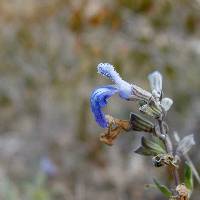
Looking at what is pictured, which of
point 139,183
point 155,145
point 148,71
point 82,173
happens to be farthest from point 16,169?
point 155,145

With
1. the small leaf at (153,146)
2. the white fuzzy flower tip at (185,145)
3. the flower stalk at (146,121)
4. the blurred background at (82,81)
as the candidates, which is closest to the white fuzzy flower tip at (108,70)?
the flower stalk at (146,121)

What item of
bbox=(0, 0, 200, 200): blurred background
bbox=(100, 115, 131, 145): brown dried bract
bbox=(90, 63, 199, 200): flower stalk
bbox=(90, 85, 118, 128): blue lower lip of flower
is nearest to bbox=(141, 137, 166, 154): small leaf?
bbox=(90, 63, 199, 200): flower stalk

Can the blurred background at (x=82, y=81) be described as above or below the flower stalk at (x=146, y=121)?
above

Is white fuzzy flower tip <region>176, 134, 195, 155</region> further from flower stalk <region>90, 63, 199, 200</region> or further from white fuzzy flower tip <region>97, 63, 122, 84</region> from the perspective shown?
white fuzzy flower tip <region>97, 63, 122, 84</region>

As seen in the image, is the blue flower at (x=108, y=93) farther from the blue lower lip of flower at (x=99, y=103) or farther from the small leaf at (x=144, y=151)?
the small leaf at (x=144, y=151)

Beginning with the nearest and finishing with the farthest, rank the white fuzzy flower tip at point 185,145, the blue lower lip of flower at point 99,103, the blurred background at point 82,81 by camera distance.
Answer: the blue lower lip of flower at point 99,103, the white fuzzy flower tip at point 185,145, the blurred background at point 82,81

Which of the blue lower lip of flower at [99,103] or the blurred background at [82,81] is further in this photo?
the blurred background at [82,81]

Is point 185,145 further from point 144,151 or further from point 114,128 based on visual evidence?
point 114,128
